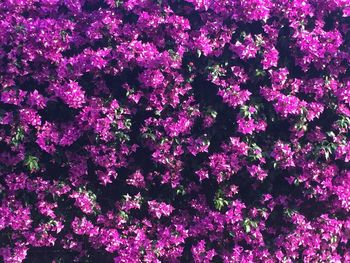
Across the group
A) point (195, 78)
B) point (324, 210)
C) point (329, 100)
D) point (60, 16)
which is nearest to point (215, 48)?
point (195, 78)

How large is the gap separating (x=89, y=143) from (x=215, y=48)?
1223mm

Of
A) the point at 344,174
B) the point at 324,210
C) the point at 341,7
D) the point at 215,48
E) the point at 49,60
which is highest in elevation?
the point at 341,7

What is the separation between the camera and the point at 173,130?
379 cm

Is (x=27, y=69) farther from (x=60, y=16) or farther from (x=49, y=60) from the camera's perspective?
(x=60, y=16)

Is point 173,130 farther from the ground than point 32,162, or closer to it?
farther from the ground

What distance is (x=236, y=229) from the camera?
3934 millimetres

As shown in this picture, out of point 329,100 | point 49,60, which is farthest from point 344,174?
point 49,60

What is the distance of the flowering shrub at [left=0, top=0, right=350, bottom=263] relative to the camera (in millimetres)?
3781

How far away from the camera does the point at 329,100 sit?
4.00 m

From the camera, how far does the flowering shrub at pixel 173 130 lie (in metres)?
3.78

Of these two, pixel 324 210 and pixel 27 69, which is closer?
pixel 27 69

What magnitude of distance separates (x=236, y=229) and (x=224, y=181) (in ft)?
1.26

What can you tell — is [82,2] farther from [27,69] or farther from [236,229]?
[236,229]

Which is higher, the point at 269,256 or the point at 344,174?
the point at 344,174
